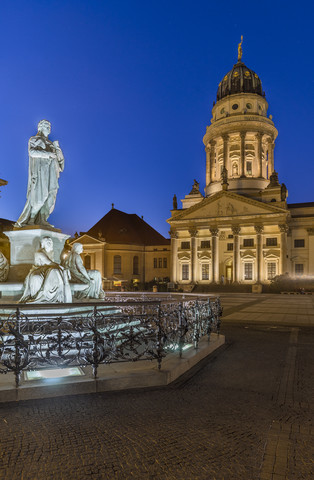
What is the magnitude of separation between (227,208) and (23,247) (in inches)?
1972

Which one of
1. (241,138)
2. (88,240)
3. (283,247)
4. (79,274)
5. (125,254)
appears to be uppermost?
(241,138)

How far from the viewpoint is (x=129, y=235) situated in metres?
67.7

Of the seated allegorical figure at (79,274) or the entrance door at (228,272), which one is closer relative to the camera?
the seated allegorical figure at (79,274)

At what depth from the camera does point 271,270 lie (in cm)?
5478

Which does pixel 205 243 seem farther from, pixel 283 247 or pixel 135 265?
pixel 135 265

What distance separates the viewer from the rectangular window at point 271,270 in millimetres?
54469

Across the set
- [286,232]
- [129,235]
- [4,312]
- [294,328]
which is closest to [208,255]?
[286,232]

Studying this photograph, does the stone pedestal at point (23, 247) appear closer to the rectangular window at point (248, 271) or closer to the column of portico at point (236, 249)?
the column of portico at point (236, 249)

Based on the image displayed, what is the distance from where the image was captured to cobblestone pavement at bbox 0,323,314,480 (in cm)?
326

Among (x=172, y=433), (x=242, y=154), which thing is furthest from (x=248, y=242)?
(x=172, y=433)

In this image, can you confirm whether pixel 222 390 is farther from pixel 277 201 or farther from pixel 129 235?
pixel 129 235

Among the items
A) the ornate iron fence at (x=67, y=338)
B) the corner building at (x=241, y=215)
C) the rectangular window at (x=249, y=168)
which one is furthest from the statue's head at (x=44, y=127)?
the rectangular window at (x=249, y=168)

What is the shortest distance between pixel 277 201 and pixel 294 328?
47.6m

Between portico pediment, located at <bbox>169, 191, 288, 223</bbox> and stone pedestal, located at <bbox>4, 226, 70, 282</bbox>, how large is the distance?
162 ft
